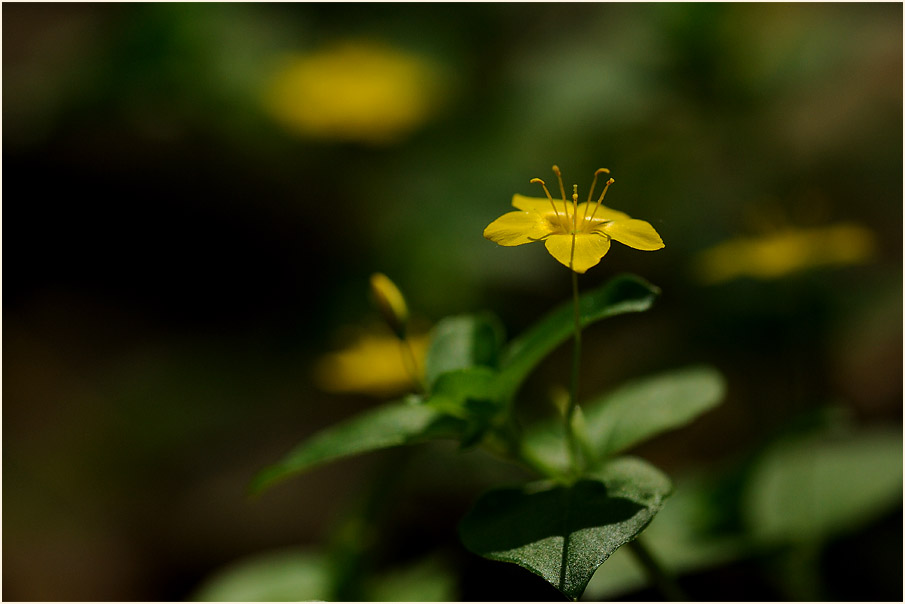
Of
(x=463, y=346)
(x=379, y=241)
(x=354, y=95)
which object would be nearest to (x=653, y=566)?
(x=463, y=346)

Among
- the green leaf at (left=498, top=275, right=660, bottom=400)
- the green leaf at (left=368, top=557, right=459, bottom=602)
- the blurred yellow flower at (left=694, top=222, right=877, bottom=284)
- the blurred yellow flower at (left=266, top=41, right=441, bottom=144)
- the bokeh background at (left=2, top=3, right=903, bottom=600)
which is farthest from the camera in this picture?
the blurred yellow flower at (left=266, top=41, right=441, bottom=144)

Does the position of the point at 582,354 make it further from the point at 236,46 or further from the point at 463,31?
the point at 236,46

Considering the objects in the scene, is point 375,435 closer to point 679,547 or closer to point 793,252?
point 679,547

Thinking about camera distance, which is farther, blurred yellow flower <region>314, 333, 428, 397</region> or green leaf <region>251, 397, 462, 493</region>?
blurred yellow flower <region>314, 333, 428, 397</region>

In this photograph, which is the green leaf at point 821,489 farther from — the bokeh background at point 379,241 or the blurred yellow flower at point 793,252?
the blurred yellow flower at point 793,252

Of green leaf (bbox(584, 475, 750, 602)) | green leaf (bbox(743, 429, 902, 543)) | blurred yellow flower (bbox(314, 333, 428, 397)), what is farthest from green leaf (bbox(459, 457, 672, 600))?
blurred yellow flower (bbox(314, 333, 428, 397))

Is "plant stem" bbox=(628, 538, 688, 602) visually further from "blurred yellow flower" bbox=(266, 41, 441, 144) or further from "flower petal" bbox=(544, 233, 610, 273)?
"blurred yellow flower" bbox=(266, 41, 441, 144)

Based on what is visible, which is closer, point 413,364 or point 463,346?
point 463,346
